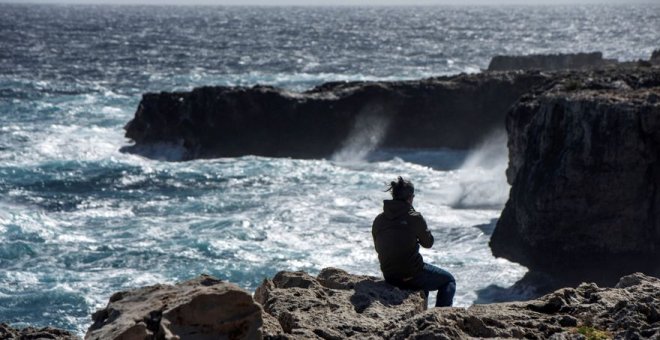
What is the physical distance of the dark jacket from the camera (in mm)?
9234

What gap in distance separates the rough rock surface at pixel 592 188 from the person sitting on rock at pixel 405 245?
29.6 ft

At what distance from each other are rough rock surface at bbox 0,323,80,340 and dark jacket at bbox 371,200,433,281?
307cm

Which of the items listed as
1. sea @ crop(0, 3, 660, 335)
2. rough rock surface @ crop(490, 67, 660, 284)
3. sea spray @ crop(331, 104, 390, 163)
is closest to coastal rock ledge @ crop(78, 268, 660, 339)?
sea @ crop(0, 3, 660, 335)

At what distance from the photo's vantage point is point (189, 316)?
628cm

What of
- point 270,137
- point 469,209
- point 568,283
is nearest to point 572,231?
point 568,283

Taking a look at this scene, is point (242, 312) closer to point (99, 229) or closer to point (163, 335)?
point (163, 335)

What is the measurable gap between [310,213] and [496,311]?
57.0 feet

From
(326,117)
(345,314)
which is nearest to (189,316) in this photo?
(345,314)

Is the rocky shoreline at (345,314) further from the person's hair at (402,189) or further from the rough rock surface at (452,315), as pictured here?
the person's hair at (402,189)

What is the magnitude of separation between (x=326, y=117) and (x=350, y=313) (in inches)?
1070

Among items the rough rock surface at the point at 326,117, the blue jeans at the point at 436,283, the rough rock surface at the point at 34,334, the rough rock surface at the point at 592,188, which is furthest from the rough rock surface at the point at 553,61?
the rough rock surface at the point at 34,334

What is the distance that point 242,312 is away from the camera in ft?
21.1

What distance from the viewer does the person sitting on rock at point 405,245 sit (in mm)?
9234

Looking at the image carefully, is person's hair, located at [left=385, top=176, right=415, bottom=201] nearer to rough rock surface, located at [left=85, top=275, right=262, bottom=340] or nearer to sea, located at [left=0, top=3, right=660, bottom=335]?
rough rock surface, located at [left=85, top=275, right=262, bottom=340]
